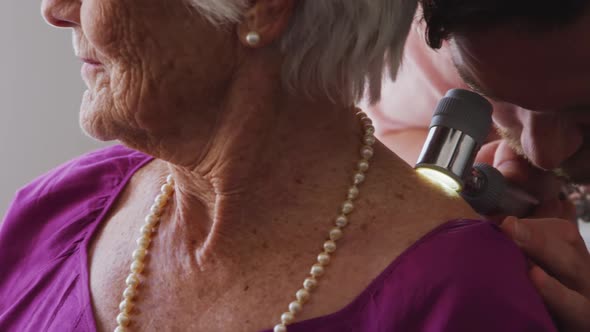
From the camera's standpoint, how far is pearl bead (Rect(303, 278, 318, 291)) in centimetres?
104

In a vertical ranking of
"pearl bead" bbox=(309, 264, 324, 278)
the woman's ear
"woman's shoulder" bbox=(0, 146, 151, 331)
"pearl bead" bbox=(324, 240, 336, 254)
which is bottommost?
"woman's shoulder" bbox=(0, 146, 151, 331)

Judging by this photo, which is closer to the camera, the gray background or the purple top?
the purple top

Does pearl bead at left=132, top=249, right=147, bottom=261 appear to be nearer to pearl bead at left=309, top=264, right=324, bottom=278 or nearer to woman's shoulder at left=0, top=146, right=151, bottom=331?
woman's shoulder at left=0, top=146, right=151, bottom=331

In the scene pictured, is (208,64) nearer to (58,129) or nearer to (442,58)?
(442,58)

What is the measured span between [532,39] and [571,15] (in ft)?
0.19

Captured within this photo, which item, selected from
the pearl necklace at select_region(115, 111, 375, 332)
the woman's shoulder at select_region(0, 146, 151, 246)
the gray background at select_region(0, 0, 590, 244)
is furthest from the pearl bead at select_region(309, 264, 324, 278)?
the gray background at select_region(0, 0, 590, 244)

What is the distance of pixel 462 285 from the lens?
96 centimetres

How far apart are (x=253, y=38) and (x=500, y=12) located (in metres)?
0.31

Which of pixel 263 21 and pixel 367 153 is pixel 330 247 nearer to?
pixel 367 153

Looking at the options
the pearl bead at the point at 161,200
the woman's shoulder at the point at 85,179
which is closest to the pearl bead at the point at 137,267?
the pearl bead at the point at 161,200

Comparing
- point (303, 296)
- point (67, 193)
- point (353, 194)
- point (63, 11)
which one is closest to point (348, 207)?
point (353, 194)

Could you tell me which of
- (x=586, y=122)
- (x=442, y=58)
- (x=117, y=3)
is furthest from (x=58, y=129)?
(x=586, y=122)

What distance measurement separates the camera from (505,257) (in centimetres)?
101

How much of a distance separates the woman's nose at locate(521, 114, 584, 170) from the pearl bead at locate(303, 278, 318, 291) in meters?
0.43
